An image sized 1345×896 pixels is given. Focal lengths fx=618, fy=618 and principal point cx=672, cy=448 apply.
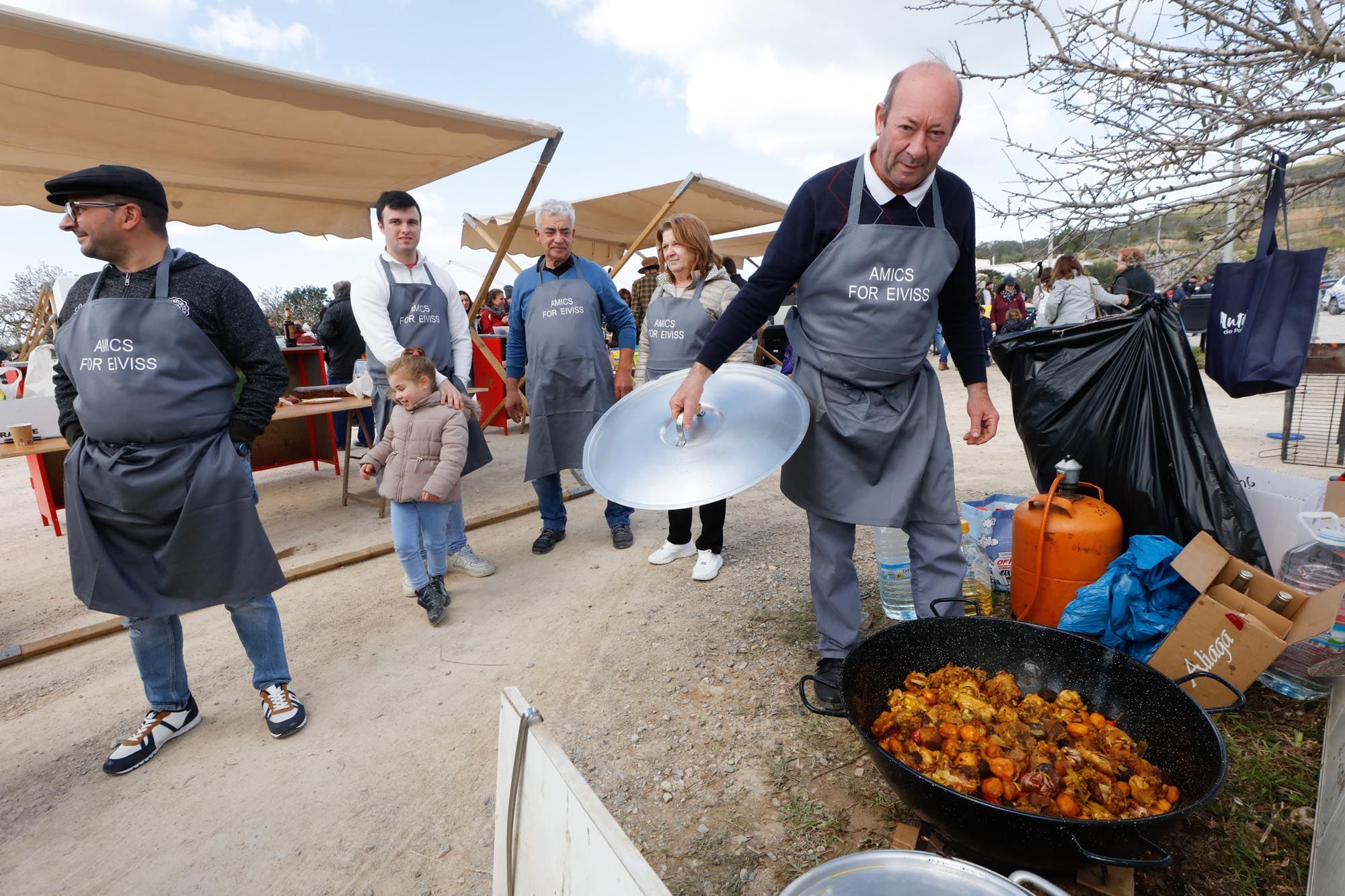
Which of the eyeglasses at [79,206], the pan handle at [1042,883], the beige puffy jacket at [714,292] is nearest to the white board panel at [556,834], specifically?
the pan handle at [1042,883]

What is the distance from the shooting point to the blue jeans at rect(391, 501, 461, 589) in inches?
117

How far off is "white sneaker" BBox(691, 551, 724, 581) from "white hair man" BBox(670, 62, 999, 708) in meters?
1.09

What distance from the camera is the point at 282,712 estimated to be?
223 cm

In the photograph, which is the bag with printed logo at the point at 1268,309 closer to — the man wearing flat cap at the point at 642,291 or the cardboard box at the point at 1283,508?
the cardboard box at the point at 1283,508

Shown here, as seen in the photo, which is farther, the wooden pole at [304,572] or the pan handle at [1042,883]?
the wooden pole at [304,572]

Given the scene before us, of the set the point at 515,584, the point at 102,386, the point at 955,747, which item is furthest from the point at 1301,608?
the point at 102,386

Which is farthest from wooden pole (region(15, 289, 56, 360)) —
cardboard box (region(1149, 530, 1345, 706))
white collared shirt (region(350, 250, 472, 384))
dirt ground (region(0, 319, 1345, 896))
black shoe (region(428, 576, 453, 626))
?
cardboard box (region(1149, 530, 1345, 706))

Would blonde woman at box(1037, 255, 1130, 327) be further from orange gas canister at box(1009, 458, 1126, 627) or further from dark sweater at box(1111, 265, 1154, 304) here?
orange gas canister at box(1009, 458, 1126, 627)

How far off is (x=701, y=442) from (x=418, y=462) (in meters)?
1.75

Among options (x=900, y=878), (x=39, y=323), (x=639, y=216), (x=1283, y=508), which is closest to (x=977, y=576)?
(x=1283, y=508)

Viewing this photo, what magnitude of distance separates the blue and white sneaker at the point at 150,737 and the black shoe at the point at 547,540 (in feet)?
5.94

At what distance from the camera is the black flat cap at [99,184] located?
1698 mm

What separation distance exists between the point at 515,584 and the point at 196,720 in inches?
57.1

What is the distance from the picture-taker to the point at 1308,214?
2373 millimetres
